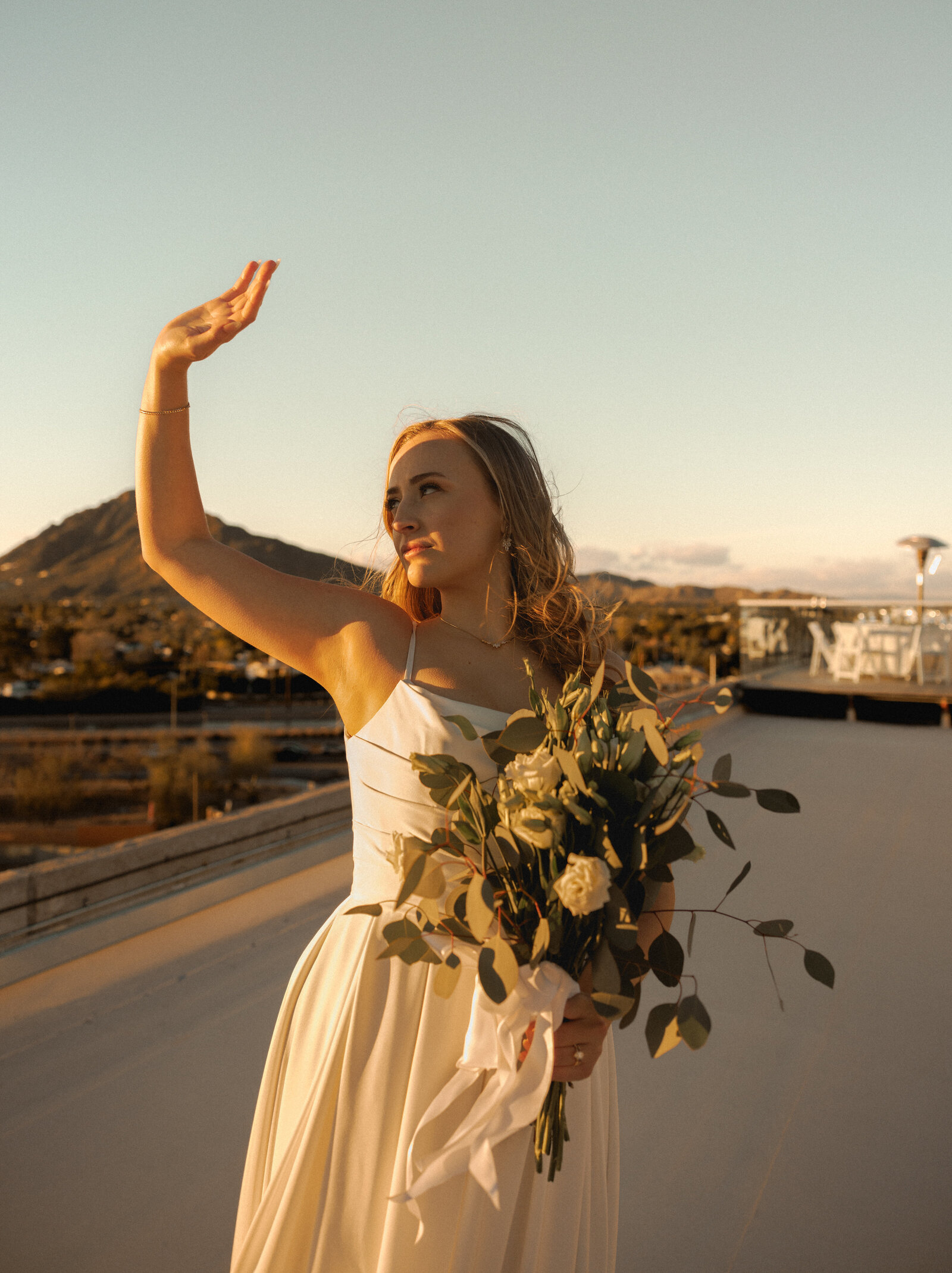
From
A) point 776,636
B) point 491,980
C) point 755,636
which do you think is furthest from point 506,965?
point 776,636

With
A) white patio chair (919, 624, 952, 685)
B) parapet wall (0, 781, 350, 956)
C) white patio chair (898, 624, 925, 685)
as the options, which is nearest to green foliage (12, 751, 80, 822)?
white patio chair (898, 624, 925, 685)

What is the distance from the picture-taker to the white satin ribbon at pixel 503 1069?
801 millimetres

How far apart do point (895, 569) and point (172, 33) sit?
12.0 m

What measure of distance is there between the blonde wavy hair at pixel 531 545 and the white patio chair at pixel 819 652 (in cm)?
1035

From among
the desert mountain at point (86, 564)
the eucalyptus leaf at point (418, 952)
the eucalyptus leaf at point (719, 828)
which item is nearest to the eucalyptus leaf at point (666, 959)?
the eucalyptus leaf at point (719, 828)

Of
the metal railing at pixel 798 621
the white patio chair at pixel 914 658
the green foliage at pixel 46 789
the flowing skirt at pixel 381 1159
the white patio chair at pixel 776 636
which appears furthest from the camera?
the green foliage at pixel 46 789

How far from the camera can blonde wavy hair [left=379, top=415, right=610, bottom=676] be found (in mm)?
1163

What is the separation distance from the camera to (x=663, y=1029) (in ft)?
2.63

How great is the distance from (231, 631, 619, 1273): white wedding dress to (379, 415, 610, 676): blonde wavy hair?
8.5 inches

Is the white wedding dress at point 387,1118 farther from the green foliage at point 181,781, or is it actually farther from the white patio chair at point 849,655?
the green foliage at point 181,781

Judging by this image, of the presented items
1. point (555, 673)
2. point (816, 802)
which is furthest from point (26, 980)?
point (816, 802)

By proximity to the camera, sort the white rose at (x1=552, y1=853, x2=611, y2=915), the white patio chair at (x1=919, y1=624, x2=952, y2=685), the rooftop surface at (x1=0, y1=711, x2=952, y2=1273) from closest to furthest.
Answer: the white rose at (x1=552, y1=853, x2=611, y2=915) → the rooftop surface at (x1=0, y1=711, x2=952, y2=1273) → the white patio chair at (x1=919, y1=624, x2=952, y2=685)

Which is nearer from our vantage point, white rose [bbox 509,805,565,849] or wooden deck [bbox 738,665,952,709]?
white rose [bbox 509,805,565,849]

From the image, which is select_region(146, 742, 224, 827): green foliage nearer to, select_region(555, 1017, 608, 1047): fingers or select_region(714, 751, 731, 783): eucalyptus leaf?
select_region(555, 1017, 608, 1047): fingers
